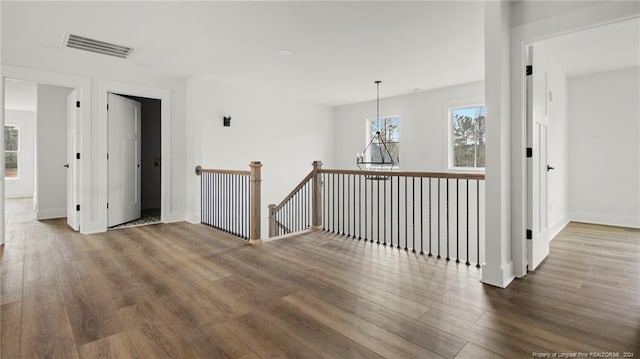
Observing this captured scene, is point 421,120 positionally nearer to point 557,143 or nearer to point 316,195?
point 557,143

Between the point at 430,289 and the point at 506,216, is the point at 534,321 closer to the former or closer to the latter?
the point at 430,289

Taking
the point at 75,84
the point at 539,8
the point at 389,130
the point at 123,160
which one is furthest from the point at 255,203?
the point at 389,130

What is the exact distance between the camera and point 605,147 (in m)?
5.09

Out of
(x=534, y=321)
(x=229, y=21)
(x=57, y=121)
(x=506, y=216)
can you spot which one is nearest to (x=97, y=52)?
(x=229, y=21)

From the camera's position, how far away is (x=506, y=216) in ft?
9.10

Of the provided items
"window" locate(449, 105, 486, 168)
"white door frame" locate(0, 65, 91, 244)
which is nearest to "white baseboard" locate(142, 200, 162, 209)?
"white door frame" locate(0, 65, 91, 244)

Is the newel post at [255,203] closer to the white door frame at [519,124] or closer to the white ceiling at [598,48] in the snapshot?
the white door frame at [519,124]

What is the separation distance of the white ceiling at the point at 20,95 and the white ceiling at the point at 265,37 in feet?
7.93

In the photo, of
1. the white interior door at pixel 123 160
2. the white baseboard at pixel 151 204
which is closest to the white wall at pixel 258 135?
the white interior door at pixel 123 160

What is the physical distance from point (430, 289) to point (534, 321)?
72cm

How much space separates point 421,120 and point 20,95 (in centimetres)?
868

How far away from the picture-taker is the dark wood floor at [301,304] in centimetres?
178

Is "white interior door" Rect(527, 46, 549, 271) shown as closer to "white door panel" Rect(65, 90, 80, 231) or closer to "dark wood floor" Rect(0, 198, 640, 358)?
"dark wood floor" Rect(0, 198, 640, 358)

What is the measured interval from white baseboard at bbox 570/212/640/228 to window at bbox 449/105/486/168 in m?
1.73
